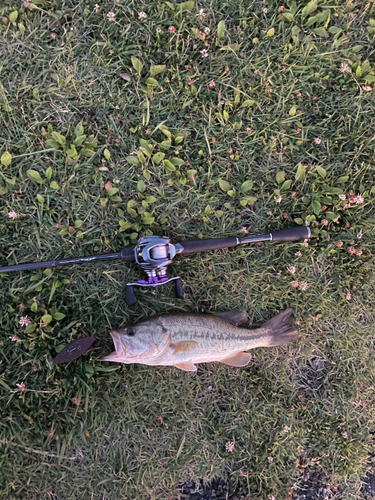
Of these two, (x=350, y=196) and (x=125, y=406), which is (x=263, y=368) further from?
(x=350, y=196)

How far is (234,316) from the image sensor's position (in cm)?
328

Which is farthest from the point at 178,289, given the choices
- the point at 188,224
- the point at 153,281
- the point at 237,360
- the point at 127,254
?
the point at 237,360

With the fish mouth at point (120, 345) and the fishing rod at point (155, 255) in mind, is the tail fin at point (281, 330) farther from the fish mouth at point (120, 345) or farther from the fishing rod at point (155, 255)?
the fish mouth at point (120, 345)

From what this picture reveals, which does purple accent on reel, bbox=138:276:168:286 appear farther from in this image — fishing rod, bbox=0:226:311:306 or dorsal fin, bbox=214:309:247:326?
dorsal fin, bbox=214:309:247:326

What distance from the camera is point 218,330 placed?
309 centimetres

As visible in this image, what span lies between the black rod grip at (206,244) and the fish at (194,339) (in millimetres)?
631

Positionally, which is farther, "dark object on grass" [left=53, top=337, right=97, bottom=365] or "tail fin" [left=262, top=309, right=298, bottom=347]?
"tail fin" [left=262, top=309, right=298, bottom=347]

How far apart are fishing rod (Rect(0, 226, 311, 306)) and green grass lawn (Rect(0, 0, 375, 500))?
0.23 metres

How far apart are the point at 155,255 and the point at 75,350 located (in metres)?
1.12

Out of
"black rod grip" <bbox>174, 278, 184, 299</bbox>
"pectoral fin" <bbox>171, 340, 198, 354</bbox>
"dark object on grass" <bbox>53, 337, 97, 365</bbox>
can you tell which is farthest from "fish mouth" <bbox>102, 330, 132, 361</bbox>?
"black rod grip" <bbox>174, 278, 184, 299</bbox>

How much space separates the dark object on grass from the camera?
2906 millimetres

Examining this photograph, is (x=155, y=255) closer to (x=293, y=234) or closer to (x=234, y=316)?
(x=234, y=316)

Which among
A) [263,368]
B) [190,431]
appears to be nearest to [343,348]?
[263,368]

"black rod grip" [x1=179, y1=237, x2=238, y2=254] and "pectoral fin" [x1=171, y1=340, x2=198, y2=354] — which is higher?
"black rod grip" [x1=179, y1=237, x2=238, y2=254]
